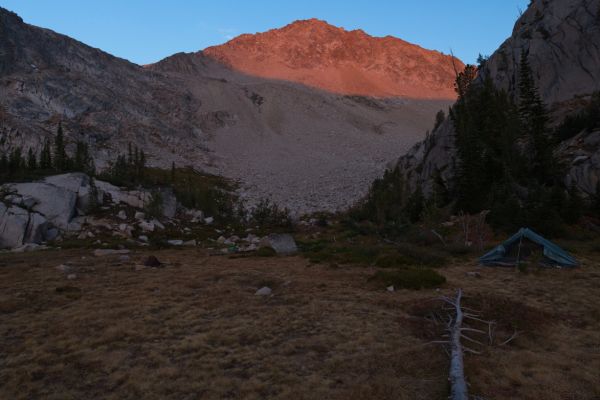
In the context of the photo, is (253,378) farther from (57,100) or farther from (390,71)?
(390,71)

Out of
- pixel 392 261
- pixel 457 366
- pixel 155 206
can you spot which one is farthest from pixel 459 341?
pixel 155 206

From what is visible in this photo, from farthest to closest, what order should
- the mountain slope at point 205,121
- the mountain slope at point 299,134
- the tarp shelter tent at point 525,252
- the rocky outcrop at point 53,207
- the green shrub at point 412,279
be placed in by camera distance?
the mountain slope at point 205,121 < the mountain slope at point 299,134 < the rocky outcrop at point 53,207 < the tarp shelter tent at point 525,252 < the green shrub at point 412,279

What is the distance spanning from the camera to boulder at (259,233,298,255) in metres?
24.0

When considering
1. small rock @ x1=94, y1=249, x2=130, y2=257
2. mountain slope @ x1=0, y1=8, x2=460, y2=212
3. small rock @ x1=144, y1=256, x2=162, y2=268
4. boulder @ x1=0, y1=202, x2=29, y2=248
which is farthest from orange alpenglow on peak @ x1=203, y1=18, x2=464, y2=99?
small rock @ x1=144, y1=256, x2=162, y2=268

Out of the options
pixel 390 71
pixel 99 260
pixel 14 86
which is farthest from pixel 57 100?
pixel 390 71

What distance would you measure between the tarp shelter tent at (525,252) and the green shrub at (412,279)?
454 centimetres

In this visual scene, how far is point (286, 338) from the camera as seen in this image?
870 centimetres

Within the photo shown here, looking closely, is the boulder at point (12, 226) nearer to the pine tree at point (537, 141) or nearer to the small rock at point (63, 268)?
the small rock at point (63, 268)

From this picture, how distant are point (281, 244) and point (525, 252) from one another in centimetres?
1326

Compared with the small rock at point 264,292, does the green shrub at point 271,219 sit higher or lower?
lower

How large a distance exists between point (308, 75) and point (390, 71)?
40720 millimetres

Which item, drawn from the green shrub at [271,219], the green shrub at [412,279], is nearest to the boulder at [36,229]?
the green shrub at [271,219]

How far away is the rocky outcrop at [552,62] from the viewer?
141 ft

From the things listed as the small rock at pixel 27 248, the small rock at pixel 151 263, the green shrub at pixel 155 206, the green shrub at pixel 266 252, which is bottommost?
the small rock at pixel 27 248
